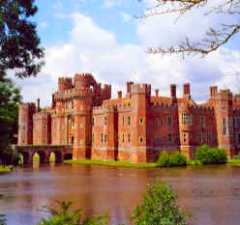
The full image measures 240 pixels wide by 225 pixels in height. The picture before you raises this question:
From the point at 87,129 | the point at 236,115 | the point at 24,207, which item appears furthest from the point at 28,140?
the point at 24,207

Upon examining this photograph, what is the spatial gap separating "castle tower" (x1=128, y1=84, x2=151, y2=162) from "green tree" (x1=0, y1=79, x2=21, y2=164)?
55281 millimetres

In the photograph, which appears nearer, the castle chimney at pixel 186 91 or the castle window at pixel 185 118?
the castle window at pixel 185 118

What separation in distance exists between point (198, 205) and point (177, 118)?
158 feet

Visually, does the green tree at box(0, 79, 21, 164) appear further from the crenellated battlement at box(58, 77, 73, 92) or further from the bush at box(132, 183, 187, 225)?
the crenellated battlement at box(58, 77, 73, 92)

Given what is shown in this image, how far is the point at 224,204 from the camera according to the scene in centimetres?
2741

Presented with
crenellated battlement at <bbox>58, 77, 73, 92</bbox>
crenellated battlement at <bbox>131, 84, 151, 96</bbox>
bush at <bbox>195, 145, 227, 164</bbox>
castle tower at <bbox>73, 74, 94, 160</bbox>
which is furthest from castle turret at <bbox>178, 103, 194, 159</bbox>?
crenellated battlement at <bbox>58, 77, 73, 92</bbox>

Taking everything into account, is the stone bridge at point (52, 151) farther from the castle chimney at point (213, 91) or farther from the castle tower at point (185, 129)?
the castle chimney at point (213, 91)

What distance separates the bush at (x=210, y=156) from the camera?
66375 millimetres

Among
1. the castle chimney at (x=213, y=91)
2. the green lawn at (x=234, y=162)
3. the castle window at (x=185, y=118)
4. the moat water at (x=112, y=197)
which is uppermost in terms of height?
the castle chimney at (x=213, y=91)

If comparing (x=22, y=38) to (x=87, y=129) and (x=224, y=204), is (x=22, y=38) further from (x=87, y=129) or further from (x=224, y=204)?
(x=87, y=129)

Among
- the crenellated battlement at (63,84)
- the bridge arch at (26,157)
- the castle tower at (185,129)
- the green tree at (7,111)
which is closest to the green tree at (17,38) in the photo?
the green tree at (7,111)

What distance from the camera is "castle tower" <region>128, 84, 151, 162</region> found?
69312mm

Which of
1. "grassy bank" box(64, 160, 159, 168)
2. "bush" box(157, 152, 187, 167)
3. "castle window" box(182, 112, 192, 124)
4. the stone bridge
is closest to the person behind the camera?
"bush" box(157, 152, 187, 167)

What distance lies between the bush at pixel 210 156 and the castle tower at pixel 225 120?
7866 mm
